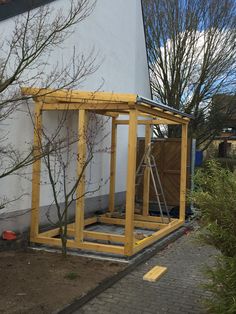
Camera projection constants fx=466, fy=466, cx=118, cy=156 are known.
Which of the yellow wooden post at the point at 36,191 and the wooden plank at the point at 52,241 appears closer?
the wooden plank at the point at 52,241

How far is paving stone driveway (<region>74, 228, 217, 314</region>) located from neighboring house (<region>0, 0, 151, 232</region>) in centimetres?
230

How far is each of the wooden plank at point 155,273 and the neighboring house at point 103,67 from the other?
2.31 m

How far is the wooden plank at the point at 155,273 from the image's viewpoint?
6480 mm

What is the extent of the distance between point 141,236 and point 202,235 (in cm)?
392

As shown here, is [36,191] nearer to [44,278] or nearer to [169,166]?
[44,278]

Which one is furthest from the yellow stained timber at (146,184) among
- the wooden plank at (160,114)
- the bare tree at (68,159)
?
the bare tree at (68,159)

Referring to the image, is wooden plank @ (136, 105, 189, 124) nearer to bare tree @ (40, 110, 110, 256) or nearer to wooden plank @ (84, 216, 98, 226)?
bare tree @ (40, 110, 110, 256)

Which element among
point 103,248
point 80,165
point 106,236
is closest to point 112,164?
point 106,236

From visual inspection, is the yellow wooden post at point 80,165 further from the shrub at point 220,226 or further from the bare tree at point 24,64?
the shrub at point 220,226

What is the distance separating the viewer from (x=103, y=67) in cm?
1095

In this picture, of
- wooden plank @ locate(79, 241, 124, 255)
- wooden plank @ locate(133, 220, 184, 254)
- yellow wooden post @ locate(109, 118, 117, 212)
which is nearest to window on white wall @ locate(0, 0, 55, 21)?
yellow wooden post @ locate(109, 118, 117, 212)

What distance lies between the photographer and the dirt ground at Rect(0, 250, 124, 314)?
A: 512cm

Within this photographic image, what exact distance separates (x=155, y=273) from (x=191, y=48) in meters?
15.5

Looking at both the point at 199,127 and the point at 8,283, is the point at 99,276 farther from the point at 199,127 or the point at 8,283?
the point at 199,127
